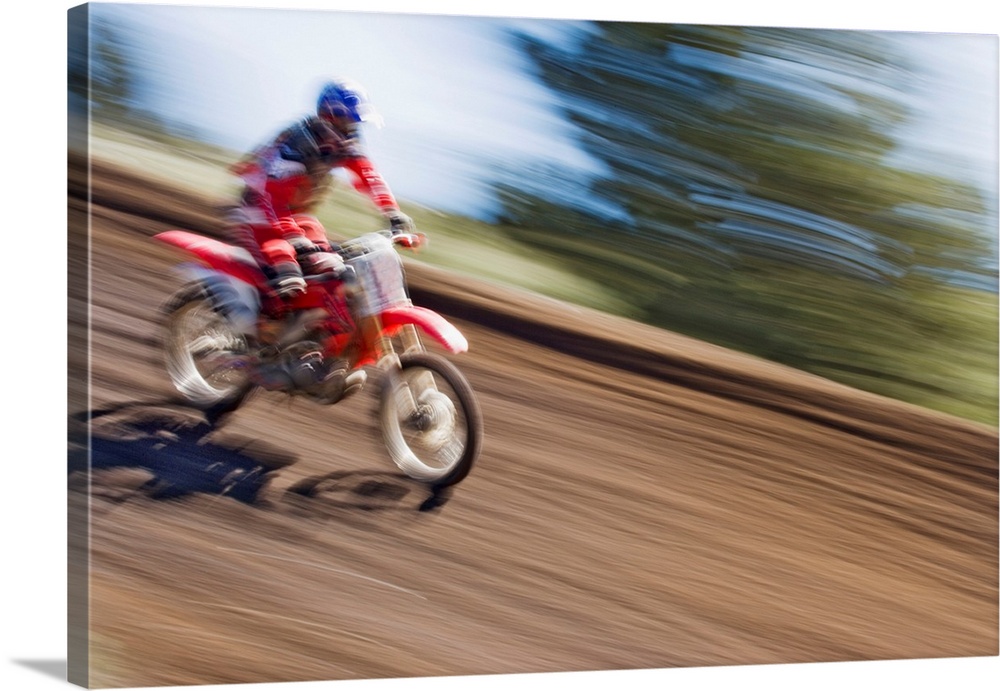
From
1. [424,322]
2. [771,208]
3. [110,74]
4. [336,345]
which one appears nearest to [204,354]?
[336,345]

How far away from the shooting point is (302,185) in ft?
20.3

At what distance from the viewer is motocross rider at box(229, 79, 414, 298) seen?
613cm

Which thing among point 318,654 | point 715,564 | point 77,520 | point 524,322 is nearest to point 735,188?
point 524,322

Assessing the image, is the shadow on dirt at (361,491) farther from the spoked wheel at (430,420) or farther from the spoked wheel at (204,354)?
the spoked wheel at (204,354)

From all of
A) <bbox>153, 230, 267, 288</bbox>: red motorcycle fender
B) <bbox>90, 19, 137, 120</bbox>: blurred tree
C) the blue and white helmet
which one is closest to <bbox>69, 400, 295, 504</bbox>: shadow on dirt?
<bbox>153, 230, 267, 288</bbox>: red motorcycle fender

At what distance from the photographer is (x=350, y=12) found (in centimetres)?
630

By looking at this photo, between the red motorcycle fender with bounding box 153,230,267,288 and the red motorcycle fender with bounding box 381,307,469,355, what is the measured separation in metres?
0.51

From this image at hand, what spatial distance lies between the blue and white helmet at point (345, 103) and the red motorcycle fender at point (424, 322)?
74 cm

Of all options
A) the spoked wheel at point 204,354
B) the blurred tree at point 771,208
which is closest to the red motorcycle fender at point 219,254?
the spoked wheel at point 204,354

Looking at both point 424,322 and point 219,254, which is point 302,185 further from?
point 424,322

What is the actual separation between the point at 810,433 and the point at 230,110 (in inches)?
109

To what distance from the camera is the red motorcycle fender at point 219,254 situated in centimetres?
610

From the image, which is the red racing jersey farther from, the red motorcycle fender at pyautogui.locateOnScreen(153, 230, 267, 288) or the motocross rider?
the red motorcycle fender at pyautogui.locateOnScreen(153, 230, 267, 288)

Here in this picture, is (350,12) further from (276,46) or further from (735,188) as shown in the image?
(735,188)
